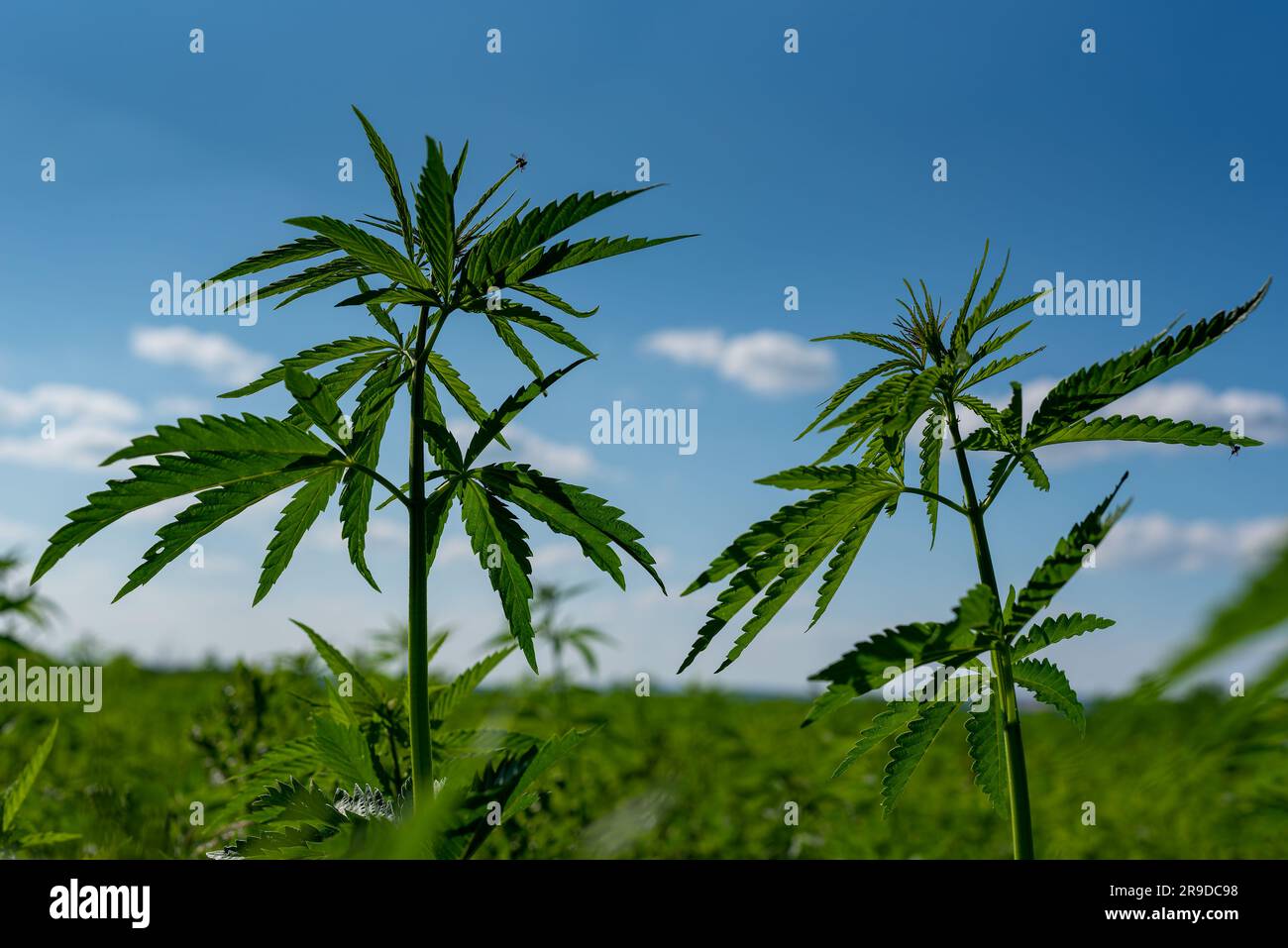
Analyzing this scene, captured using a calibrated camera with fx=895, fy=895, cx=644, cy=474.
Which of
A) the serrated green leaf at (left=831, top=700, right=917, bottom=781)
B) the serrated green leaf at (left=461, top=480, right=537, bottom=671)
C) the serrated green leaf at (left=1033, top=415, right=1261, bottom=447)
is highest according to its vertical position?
the serrated green leaf at (left=1033, top=415, right=1261, bottom=447)

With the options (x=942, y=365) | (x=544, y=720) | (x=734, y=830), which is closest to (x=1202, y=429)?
(x=942, y=365)

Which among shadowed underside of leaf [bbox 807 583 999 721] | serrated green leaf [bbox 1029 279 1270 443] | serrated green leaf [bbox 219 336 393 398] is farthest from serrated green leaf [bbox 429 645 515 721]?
serrated green leaf [bbox 1029 279 1270 443]

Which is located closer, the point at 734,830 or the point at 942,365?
the point at 942,365

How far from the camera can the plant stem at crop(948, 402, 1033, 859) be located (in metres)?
1.44

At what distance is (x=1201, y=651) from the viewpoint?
470 mm

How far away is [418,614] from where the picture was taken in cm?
146

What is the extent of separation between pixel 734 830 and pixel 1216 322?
487cm

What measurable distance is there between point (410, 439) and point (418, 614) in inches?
12.2

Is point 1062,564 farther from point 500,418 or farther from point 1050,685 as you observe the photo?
point 500,418

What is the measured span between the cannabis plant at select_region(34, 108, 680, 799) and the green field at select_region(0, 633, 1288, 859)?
0.38 m

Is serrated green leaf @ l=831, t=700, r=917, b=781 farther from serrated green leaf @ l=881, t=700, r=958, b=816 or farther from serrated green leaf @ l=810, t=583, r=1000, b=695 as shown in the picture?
serrated green leaf @ l=810, t=583, r=1000, b=695
